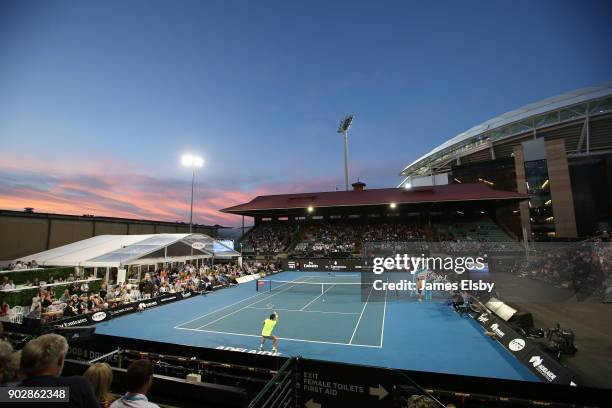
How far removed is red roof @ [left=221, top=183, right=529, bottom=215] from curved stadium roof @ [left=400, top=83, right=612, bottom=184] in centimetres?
1702

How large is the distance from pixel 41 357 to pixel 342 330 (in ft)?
43.8

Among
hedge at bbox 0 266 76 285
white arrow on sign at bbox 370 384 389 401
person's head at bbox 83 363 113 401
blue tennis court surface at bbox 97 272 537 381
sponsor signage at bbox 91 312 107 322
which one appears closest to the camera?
person's head at bbox 83 363 113 401

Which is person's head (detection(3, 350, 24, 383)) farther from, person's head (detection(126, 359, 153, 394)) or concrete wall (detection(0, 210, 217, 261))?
concrete wall (detection(0, 210, 217, 261))

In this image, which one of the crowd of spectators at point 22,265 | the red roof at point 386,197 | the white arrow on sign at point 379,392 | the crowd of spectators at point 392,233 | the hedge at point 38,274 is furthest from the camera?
the crowd of spectators at point 392,233

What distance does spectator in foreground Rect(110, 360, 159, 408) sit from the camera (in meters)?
2.83

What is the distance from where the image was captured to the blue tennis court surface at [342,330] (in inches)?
411

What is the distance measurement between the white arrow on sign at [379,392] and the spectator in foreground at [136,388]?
16.3ft

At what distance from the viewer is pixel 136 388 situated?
2.92 m

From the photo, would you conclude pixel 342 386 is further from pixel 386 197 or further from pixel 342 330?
pixel 386 197

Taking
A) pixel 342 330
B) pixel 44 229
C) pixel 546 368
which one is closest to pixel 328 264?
pixel 342 330

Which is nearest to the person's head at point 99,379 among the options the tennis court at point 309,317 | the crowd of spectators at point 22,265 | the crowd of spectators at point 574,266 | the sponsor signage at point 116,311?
the tennis court at point 309,317

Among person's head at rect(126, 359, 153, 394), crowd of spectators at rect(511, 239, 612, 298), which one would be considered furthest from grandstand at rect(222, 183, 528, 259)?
person's head at rect(126, 359, 153, 394)

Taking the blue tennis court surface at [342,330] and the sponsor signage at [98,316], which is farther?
the sponsor signage at [98,316]

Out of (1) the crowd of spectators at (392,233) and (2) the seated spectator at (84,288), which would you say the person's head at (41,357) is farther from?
(1) the crowd of spectators at (392,233)
